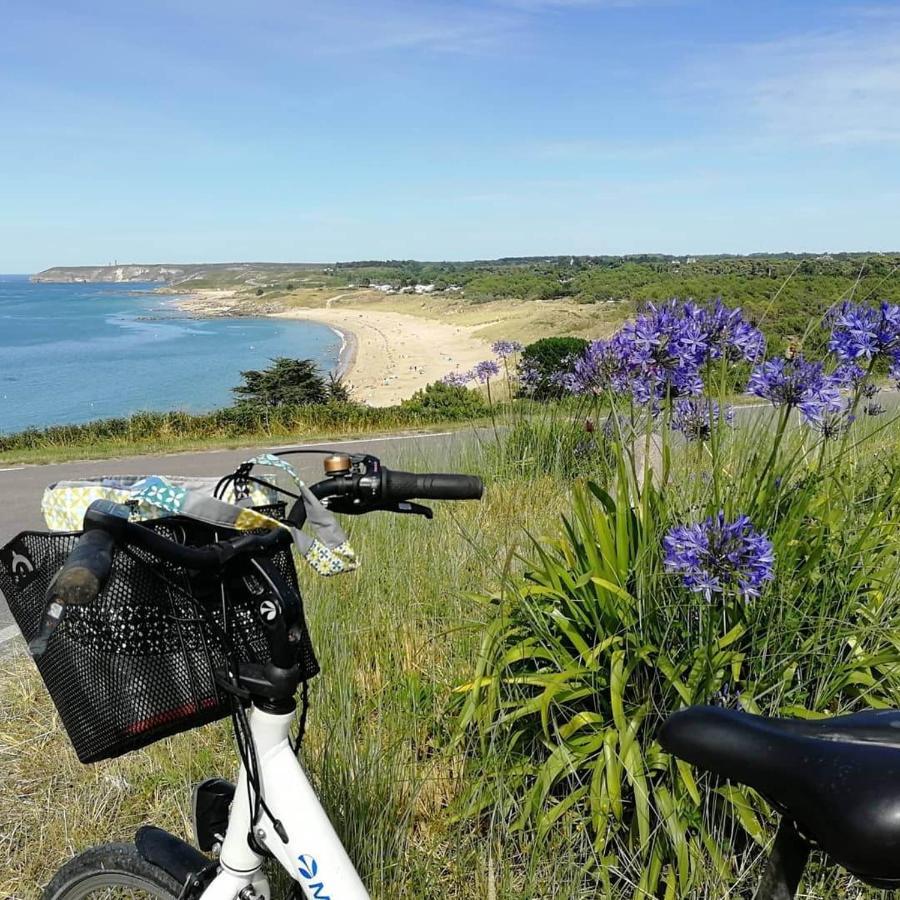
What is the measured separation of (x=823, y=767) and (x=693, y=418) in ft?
6.73

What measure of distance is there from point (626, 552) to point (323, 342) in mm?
82441

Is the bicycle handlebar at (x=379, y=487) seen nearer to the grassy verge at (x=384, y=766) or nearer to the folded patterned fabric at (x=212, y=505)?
the folded patterned fabric at (x=212, y=505)

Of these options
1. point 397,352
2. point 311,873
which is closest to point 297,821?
point 311,873

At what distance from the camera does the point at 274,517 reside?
1.52 m

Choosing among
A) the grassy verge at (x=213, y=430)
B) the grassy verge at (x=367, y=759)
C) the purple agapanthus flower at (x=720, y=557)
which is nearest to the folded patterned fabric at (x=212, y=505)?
the purple agapanthus flower at (x=720, y=557)

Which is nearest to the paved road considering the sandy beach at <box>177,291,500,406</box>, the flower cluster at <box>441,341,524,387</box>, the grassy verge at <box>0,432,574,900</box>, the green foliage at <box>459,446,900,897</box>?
the flower cluster at <box>441,341,524,387</box>

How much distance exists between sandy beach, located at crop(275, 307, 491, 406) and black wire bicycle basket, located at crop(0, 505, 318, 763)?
3486cm

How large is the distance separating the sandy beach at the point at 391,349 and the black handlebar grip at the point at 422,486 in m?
35.7

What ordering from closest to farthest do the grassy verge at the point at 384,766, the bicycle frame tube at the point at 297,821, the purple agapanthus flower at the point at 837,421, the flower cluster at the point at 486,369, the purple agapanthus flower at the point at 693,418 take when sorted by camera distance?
the bicycle frame tube at the point at 297,821
the grassy verge at the point at 384,766
the purple agapanthus flower at the point at 837,421
the purple agapanthus flower at the point at 693,418
the flower cluster at the point at 486,369

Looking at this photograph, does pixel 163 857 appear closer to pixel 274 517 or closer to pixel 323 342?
pixel 274 517

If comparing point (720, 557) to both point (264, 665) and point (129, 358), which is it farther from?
point (129, 358)

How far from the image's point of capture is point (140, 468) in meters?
12.2

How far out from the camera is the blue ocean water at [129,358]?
45844 mm

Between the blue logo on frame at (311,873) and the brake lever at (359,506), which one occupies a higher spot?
the brake lever at (359,506)
